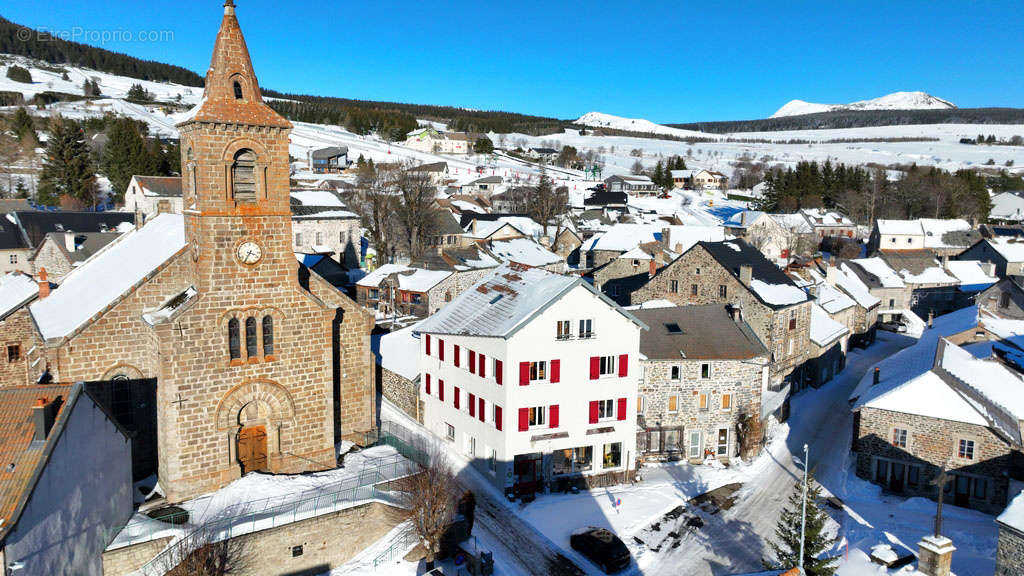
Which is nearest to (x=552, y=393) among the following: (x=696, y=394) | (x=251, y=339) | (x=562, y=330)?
(x=562, y=330)

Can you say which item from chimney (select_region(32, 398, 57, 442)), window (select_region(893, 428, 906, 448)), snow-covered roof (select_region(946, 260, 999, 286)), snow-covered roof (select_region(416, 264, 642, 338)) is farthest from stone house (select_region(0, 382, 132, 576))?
snow-covered roof (select_region(946, 260, 999, 286))

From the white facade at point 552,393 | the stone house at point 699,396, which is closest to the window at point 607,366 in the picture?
the white facade at point 552,393

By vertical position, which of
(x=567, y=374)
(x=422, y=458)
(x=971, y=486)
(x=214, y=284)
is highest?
(x=214, y=284)

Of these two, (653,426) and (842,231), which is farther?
(842,231)

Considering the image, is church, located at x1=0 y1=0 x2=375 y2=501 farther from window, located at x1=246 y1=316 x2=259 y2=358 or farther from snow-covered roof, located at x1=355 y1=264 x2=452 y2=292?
snow-covered roof, located at x1=355 y1=264 x2=452 y2=292

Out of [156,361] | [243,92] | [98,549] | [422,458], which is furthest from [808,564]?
[243,92]

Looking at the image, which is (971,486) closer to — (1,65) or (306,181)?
(306,181)
